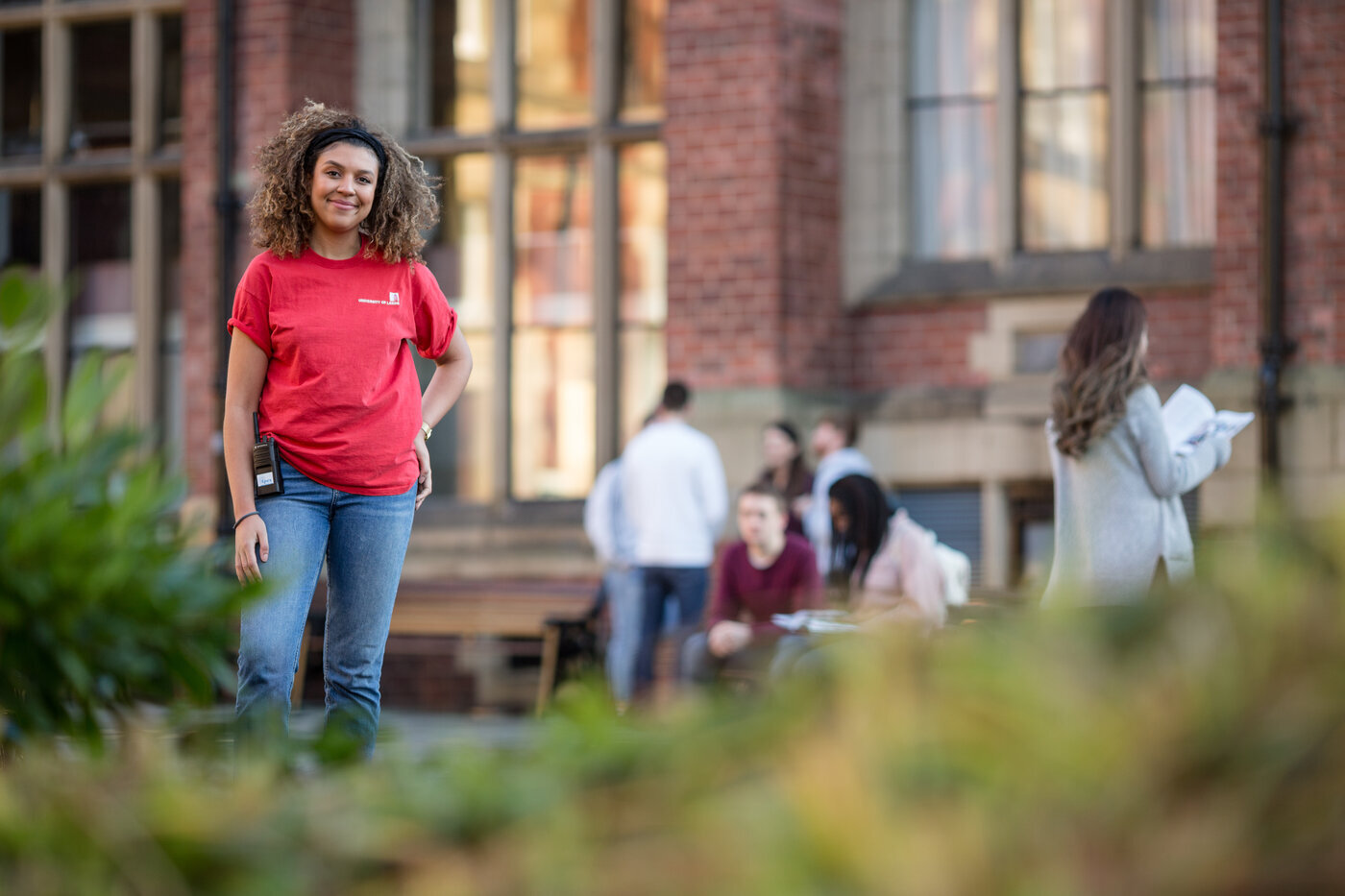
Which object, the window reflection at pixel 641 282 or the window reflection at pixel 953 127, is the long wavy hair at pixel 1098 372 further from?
the window reflection at pixel 641 282

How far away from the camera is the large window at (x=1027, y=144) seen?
10.5 m

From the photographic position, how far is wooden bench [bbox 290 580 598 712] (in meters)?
11.3

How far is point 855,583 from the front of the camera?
7.22 m

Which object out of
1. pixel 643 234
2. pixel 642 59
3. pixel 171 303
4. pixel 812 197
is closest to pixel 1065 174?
pixel 812 197

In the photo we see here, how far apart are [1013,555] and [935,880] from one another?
9.98m

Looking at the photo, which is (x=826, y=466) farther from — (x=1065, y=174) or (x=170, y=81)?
(x=170, y=81)

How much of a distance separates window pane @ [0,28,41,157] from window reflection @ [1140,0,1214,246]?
27.2ft

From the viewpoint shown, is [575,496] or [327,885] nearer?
[327,885]

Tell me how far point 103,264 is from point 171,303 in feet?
2.20

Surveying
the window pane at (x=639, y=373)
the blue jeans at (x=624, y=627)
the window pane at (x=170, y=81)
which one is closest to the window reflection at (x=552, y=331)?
the window pane at (x=639, y=373)

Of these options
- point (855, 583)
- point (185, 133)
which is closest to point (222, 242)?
point (185, 133)

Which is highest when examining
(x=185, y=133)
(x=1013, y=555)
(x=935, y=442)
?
(x=185, y=133)

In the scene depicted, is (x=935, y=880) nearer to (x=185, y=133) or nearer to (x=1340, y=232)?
Result: (x=1340, y=232)

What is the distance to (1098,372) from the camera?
5480mm
